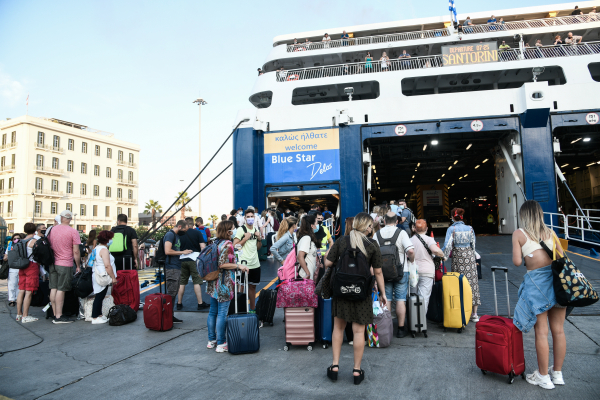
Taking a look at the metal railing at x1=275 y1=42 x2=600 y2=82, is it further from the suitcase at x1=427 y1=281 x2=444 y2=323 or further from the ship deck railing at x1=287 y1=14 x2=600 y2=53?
the suitcase at x1=427 y1=281 x2=444 y2=323

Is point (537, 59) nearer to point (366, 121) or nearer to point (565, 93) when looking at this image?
point (565, 93)

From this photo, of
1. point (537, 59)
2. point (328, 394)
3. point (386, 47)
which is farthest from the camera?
point (386, 47)

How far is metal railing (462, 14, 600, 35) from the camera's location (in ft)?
51.1

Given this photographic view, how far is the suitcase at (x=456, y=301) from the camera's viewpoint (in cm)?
491

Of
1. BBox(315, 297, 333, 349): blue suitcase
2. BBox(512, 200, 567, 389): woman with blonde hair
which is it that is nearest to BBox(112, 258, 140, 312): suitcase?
BBox(315, 297, 333, 349): blue suitcase

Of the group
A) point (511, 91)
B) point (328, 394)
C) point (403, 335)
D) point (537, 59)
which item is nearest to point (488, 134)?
point (511, 91)

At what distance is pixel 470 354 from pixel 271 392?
2.25 m

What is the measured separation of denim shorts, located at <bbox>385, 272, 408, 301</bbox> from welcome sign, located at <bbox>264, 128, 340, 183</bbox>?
9.25 m

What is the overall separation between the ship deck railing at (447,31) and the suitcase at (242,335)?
14.9m

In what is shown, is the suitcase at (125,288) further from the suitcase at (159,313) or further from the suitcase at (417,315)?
the suitcase at (417,315)

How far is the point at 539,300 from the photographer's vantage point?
3246 millimetres

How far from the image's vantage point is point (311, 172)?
14.0 metres

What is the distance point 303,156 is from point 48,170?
39.3 meters

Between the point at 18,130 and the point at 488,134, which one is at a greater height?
the point at 18,130
